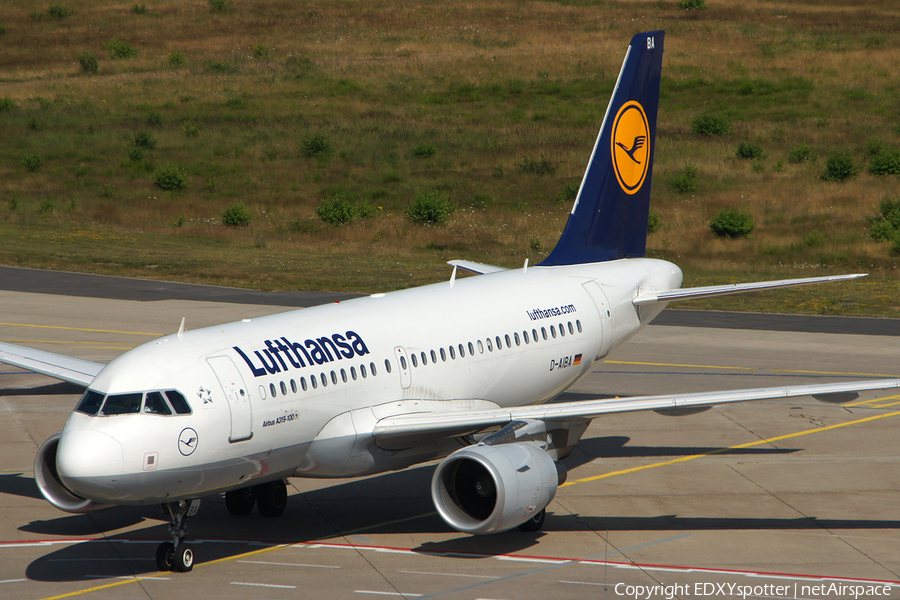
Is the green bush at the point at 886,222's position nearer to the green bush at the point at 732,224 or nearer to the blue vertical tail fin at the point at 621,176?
the green bush at the point at 732,224

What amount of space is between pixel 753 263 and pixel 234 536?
52.3 meters

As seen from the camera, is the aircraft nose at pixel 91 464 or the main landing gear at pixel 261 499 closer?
the aircraft nose at pixel 91 464

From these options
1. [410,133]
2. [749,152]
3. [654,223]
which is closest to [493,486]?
[654,223]

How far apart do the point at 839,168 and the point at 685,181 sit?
12492 millimetres

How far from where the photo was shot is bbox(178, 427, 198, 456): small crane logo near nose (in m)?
17.5

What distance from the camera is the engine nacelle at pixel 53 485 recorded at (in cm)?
1914

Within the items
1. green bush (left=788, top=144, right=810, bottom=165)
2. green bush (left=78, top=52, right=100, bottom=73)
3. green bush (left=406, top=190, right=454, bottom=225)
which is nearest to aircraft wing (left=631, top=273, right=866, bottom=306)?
green bush (left=406, top=190, right=454, bottom=225)

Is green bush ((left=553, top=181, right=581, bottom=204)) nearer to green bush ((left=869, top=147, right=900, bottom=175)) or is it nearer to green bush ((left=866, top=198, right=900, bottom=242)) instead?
green bush ((left=866, top=198, right=900, bottom=242))

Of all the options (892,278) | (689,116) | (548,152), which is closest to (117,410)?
(892,278)

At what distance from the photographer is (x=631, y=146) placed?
30.5 meters

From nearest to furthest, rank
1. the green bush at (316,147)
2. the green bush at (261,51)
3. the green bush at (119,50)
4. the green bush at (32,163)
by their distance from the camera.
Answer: the green bush at (32,163), the green bush at (316,147), the green bush at (261,51), the green bush at (119,50)

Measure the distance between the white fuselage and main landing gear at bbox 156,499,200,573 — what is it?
1.84 ft

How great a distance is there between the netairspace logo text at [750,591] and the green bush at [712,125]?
76.7 meters

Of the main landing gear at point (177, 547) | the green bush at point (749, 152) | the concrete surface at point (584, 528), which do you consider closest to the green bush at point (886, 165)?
the green bush at point (749, 152)
